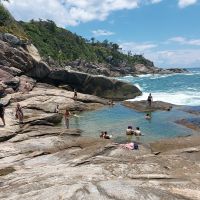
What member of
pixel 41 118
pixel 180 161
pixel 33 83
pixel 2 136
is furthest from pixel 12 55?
pixel 180 161

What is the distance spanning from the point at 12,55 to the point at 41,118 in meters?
27.3

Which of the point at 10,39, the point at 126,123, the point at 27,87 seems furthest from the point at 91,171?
the point at 10,39

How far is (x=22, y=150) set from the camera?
2759 cm

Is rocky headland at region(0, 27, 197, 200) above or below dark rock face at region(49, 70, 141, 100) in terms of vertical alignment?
below

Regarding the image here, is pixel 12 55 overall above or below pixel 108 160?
above

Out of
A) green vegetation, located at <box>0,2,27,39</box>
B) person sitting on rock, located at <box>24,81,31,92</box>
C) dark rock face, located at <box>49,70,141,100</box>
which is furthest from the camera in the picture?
green vegetation, located at <box>0,2,27,39</box>

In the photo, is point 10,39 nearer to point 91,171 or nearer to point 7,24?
point 7,24

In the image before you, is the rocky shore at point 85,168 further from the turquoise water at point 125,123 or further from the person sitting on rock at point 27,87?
the person sitting on rock at point 27,87

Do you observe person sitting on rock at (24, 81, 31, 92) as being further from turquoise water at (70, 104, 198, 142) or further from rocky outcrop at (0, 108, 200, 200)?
rocky outcrop at (0, 108, 200, 200)

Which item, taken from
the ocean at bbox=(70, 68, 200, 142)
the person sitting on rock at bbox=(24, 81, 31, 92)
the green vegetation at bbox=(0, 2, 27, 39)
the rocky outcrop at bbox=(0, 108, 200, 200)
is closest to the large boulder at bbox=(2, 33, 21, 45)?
the green vegetation at bbox=(0, 2, 27, 39)

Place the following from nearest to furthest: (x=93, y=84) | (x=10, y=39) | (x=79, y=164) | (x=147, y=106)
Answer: (x=79, y=164) < (x=147, y=106) < (x=10, y=39) < (x=93, y=84)

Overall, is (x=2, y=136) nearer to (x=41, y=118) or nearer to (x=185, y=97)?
(x=41, y=118)

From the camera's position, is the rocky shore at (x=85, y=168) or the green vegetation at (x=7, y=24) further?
the green vegetation at (x=7, y=24)

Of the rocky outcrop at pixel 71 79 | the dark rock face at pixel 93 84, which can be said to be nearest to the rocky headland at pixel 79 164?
the rocky outcrop at pixel 71 79
